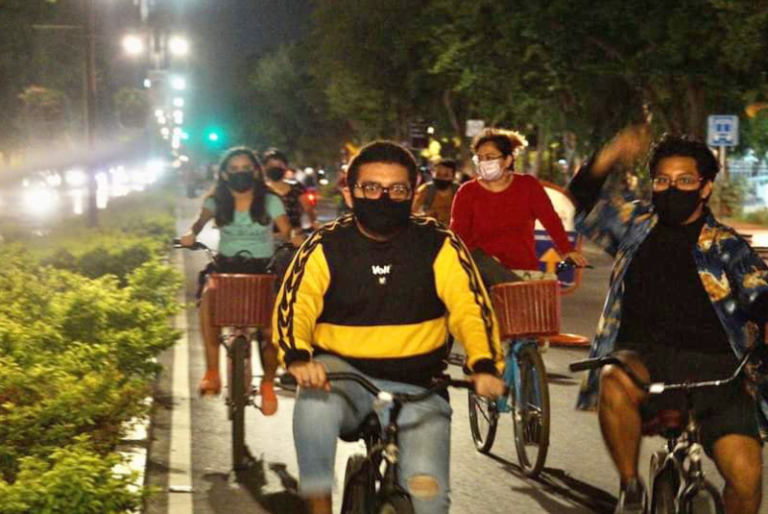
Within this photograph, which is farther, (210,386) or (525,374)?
(210,386)

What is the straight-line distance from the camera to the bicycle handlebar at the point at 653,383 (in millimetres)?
5195

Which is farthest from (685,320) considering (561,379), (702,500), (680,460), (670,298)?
(561,379)

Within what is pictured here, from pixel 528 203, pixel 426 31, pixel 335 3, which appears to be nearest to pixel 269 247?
pixel 528 203

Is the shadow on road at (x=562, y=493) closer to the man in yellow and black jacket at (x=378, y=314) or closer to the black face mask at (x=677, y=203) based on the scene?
the black face mask at (x=677, y=203)

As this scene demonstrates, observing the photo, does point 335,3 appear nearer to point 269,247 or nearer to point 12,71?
point 12,71

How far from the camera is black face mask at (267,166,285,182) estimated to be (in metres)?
13.7

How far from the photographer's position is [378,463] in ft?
16.5

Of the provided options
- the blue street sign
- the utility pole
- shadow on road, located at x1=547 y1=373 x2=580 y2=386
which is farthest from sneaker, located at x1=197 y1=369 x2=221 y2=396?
the blue street sign

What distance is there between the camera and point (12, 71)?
3312 centimetres

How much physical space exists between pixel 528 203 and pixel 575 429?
5.66 ft

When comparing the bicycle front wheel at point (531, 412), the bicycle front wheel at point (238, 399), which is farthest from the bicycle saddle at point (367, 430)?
the bicycle front wheel at point (238, 399)

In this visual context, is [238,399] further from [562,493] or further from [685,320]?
[685,320]

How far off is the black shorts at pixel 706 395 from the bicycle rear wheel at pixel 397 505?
123 centimetres

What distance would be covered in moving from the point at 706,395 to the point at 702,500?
0.54 m
